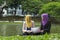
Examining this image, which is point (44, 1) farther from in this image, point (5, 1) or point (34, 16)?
point (5, 1)

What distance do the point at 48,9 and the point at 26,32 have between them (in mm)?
A: 17221

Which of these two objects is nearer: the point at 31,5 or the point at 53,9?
the point at 53,9

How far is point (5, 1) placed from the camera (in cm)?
3369

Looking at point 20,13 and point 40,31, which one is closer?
point 40,31

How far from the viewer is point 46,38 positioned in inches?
201

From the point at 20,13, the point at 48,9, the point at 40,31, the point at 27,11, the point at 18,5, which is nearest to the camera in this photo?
the point at 40,31

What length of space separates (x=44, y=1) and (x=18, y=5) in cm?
672

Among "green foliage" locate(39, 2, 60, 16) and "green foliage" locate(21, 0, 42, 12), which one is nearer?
"green foliage" locate(39, 2, 60, 16)

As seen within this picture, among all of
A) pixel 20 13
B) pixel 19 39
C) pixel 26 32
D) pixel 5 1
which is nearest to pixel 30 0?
pixel 5 1

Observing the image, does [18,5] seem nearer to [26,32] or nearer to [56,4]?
[56,4]

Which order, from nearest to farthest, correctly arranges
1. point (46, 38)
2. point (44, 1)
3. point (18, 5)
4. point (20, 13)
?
point (46, 38)
point (44, 1)
point (18, 5)
point (20, 13)

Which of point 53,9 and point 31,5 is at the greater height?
point 31,5

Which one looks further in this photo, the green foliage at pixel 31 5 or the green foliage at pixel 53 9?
the green foliage at pixel 31 5

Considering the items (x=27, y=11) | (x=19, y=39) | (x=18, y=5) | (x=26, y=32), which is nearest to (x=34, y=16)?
(x=27, y=11)
